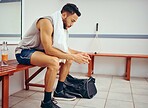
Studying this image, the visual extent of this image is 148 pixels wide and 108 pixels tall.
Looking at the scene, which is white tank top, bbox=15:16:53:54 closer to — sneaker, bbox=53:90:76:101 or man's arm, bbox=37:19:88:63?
man's arm, bbox=37:19:88:63

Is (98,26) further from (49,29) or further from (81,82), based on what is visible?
(49,29)

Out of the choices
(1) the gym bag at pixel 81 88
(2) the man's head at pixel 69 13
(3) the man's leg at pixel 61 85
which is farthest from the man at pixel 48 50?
(1) the gym bag at pixel 81 88

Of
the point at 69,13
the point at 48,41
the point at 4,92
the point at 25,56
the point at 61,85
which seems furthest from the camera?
the point at 61,85

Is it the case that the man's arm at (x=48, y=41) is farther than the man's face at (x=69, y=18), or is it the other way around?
the man's face at (x=69, y=18)

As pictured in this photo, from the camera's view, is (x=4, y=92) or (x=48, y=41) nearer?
(x=4, y=92)

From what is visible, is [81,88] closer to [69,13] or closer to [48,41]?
[48,41]

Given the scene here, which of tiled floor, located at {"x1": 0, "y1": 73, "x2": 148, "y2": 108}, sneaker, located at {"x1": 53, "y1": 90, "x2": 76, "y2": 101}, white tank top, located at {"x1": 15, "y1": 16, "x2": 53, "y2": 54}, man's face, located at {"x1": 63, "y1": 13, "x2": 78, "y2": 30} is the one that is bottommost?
tiled floor, located at {"x1": 0, "y1": 73, "x2": 148, "y2": 108}

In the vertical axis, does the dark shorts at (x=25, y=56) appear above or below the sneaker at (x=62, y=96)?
above

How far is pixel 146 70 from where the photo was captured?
138 inches

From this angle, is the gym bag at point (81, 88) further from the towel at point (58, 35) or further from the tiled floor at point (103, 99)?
the towel at point (58, 35)

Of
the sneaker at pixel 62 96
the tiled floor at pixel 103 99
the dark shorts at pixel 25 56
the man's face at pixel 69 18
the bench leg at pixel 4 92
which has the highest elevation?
the man's face at pixel 69 18

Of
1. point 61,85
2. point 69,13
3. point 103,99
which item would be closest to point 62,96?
point 61,85

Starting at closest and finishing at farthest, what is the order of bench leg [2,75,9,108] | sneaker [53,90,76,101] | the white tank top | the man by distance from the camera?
bench leg [2,75,9,108], the man, the white tank top, sneaker [53,90,76,101]

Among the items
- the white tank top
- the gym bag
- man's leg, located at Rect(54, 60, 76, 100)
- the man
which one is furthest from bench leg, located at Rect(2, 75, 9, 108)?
the gym bag
